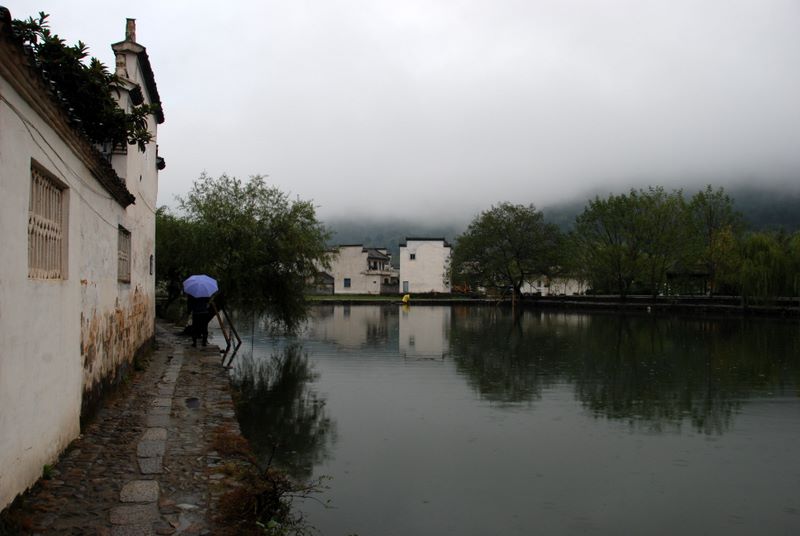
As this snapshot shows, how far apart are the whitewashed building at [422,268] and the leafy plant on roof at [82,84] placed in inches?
2817

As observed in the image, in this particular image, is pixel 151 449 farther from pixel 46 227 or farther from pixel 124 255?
pixel 124 255

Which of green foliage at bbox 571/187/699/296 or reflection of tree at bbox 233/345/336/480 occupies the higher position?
green foliage at bbox 571/187/699/296

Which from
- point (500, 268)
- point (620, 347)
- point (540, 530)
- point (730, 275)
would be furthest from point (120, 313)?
point (500, 268)

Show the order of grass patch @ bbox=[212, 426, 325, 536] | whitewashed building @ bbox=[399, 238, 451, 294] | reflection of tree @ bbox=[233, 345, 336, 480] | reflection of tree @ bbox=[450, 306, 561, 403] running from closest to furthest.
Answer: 1. grass patch @ bbox=[212, 426, 325, 536]
2. reflection of tree @ bbox=[233, 345, 336, 480]
3. reflection of tree @ bbox=[450, 306, 561, 403]
4. whitewashed building @ bbox=[399, 238, 451, 294]

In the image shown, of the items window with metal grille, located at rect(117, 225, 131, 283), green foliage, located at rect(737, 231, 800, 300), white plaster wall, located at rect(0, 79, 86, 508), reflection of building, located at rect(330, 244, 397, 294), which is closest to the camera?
white plaster wall, located at rect(0, 79, 86, 508)

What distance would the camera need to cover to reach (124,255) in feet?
40.4

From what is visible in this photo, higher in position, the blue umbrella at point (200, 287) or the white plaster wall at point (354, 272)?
the white plaster wall at point (354, 272)

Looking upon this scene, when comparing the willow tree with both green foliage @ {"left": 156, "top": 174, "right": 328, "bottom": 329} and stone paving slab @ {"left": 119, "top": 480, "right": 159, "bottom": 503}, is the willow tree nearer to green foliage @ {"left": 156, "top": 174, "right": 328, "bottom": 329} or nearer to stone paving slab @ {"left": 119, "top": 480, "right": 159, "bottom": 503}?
green foliage @ {"left": 156, "top": 174, "right": 328, "bottom": 329}

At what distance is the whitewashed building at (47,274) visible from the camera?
15.7 ft

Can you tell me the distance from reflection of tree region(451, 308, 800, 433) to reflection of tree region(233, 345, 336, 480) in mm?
3910

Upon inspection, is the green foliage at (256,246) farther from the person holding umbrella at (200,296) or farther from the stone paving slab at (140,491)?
the stone paving slab at (140,491)

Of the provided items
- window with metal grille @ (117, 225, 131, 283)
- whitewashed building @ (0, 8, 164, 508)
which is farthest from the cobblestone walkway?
window with metal grille @ (117, 225, 131, 283)

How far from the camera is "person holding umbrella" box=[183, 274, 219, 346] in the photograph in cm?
1756

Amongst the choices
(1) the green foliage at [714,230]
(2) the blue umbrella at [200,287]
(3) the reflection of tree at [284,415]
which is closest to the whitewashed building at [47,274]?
(3) the reflection of tree at [284,415]
